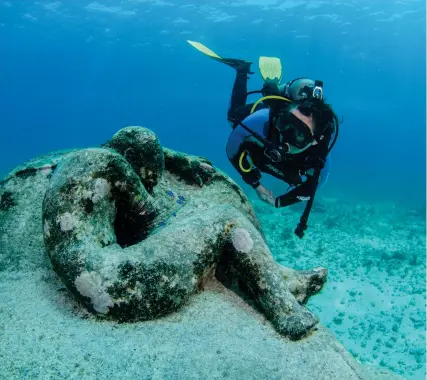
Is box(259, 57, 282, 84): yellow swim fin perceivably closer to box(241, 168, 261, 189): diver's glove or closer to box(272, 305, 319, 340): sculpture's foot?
box(241, 168, 261, 189): diver's glove

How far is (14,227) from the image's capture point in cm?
373

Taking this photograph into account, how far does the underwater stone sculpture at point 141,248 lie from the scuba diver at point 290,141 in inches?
60.3

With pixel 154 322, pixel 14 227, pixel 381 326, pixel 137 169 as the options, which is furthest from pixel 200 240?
pixel 381 326

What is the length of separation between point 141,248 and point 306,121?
264 cm

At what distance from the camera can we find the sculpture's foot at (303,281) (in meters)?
3.42

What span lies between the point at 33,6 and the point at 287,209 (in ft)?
115

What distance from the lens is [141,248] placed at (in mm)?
2871

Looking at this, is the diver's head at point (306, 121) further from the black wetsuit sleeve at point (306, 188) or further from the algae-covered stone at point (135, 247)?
the algae-covered stone at point (135, 247)

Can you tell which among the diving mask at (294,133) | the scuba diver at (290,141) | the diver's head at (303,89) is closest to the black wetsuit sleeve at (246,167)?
the scuba diver at (290,141)

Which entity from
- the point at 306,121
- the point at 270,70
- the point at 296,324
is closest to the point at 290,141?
the point at 306,121

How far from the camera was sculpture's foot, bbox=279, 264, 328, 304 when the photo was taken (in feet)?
11.2

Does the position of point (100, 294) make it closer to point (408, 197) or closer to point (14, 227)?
point (14, 227)

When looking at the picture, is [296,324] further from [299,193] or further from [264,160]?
[264,160]

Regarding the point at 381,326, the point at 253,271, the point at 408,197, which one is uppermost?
the point at 253,271
